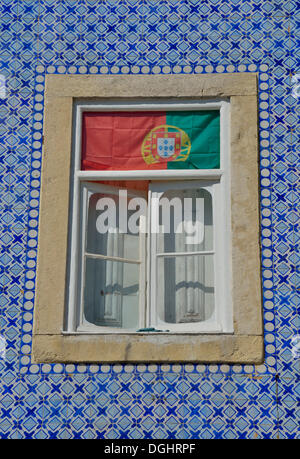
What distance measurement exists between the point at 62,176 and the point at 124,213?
50 centimetres

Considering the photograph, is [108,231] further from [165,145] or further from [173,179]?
[165,145]

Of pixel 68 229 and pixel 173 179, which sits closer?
pixel 68 229

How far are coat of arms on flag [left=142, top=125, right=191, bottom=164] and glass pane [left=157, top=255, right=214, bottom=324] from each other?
702 millimetres

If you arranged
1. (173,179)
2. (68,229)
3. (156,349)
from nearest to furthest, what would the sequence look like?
(156,349)
(68,229)
(173,179)

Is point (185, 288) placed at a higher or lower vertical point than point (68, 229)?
lower

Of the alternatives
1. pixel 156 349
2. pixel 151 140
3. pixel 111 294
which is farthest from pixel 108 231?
pixel 156 349

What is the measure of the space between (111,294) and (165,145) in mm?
1098

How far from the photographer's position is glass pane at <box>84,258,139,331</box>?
643 cm

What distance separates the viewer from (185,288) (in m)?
6.47

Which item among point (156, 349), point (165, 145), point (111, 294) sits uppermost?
→ point (165, 145)

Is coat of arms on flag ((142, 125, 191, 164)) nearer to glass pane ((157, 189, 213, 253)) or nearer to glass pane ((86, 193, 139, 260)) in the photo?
glass pane ((157, 189, 213, 253))

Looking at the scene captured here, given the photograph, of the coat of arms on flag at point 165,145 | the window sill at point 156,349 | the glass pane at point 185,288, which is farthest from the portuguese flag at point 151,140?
the window sill at point 156,349

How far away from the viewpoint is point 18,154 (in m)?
6.61

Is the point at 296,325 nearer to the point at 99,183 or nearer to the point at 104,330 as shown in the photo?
the point at 104,330
